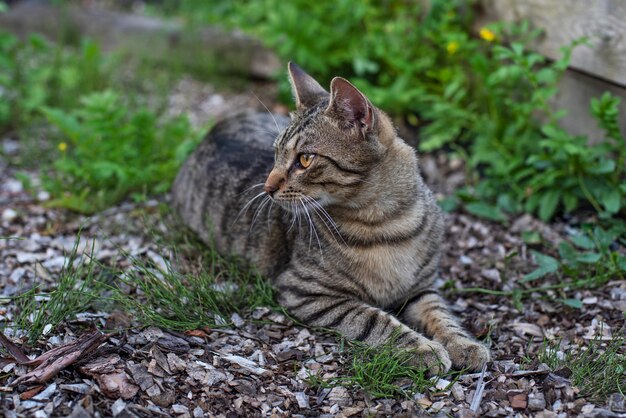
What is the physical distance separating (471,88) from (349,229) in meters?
2.41

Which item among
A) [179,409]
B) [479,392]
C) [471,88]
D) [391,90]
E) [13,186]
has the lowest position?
[13,186]

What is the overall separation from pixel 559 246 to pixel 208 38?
164 inches

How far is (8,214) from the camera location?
174 inches

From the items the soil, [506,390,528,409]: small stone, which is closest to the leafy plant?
the soil

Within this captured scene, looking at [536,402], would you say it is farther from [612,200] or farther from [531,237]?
[612,200]

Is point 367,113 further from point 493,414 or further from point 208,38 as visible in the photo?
point 208,38

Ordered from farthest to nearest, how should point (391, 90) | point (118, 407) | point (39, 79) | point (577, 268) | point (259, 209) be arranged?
point (39, 79) → point (391, 90) → point (577, 268) → point (259, 209) → point (118, 407)

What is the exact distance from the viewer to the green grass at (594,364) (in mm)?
2820

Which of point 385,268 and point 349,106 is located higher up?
point 349,106

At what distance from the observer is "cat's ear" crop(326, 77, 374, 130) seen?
302 centimetres

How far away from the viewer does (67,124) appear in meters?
4.50

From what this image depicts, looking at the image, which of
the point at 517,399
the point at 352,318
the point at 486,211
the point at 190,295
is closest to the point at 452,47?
the point at 486,211

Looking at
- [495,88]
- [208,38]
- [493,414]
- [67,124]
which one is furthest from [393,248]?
[208,38]

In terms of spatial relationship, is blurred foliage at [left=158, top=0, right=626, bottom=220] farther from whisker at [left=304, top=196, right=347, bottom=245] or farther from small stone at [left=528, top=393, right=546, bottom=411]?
small stone at [left=528, top=393, right=546, bottom=411]
